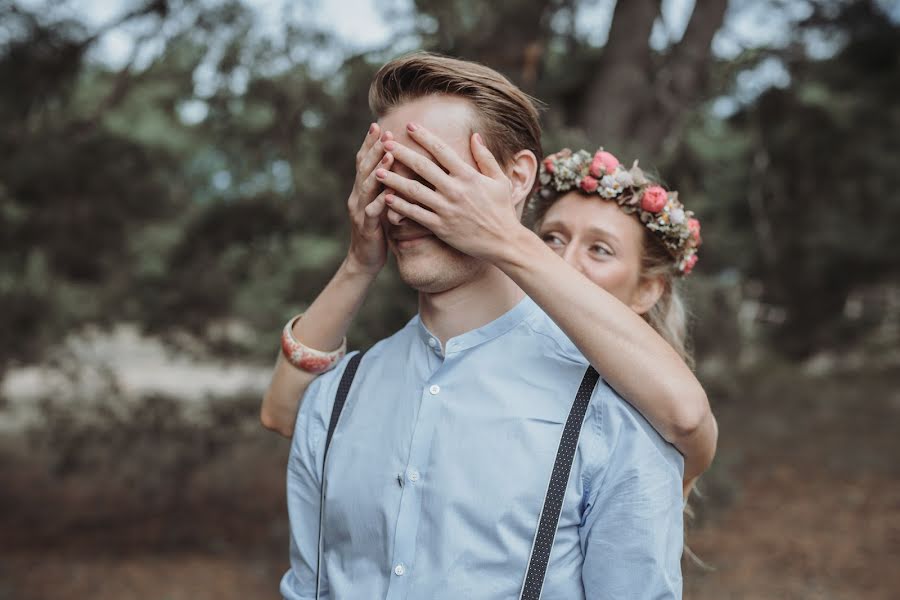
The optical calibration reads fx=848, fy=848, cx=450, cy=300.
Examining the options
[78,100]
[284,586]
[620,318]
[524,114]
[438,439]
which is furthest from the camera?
[78,100]

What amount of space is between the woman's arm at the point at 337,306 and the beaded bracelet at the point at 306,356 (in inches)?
0.5

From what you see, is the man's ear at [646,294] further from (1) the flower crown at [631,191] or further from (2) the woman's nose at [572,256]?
(2) the woman's nose at [572,256]

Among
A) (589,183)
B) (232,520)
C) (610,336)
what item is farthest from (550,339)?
(232,520)

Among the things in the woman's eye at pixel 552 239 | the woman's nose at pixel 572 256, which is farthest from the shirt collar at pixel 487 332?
the woman's eye at pixel 552 239

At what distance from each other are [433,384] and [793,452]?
11.1 meters

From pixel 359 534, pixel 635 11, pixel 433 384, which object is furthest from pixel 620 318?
pixel 635 11

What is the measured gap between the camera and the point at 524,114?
1865 mm

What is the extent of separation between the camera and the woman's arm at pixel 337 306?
182 centimetres

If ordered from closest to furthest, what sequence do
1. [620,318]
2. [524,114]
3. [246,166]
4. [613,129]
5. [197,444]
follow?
[620,318], [524,114], [613,129], [246,166], [197,444]

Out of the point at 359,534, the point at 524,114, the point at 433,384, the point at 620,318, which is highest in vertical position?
the point at 524,114

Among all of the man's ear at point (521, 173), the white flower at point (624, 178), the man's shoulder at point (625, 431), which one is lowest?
the man's shoulder at point (625, 431)

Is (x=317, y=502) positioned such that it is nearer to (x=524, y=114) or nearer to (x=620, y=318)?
(x=620, y=318)

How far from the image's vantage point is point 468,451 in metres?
1.69

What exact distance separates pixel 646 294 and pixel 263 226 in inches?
201
